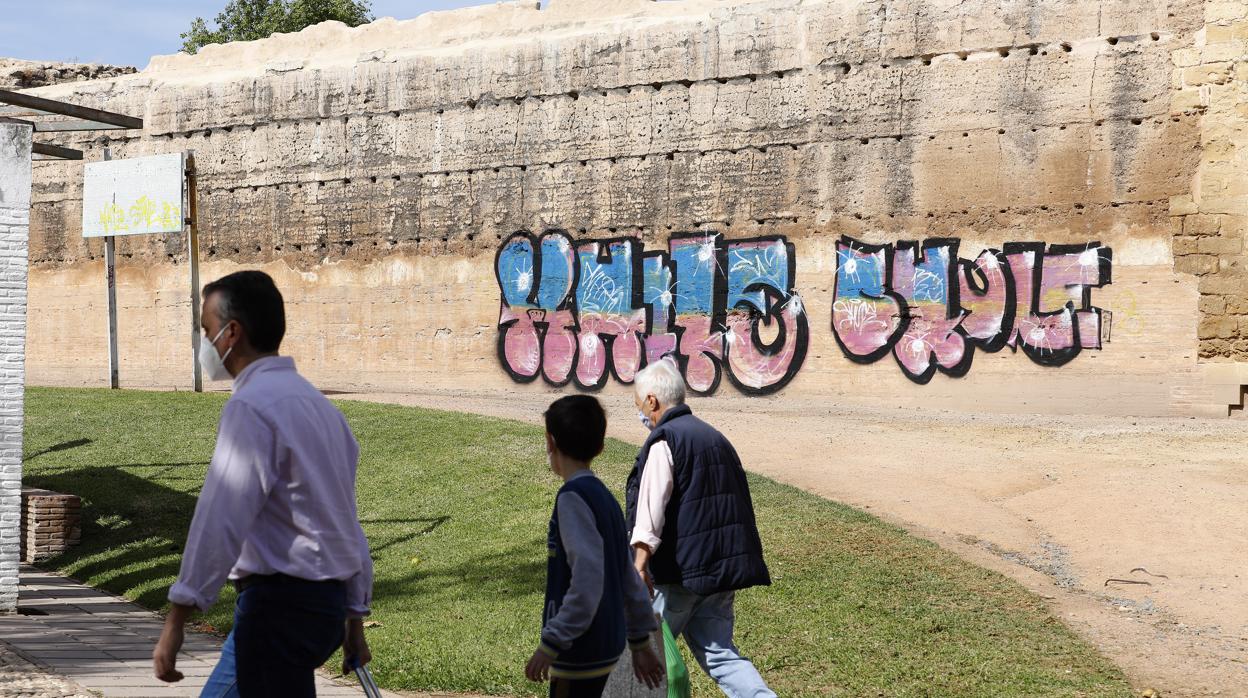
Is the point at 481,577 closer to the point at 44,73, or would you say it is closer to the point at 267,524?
the point at 267,524

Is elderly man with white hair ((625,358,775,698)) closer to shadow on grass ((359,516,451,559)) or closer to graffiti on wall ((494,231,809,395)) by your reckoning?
shadow on grass ((359,516,451,559))

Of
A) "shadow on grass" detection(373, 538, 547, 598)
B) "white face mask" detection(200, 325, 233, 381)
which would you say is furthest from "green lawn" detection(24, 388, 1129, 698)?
"white face mask" detection(200, 325, 233, 381)

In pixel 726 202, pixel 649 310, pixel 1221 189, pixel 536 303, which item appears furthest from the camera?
pixel 536 303

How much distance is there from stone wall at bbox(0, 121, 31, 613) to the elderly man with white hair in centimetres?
535

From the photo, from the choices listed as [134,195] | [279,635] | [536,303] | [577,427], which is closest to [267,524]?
[279,635]

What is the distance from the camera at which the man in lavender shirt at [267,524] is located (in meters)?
3.05

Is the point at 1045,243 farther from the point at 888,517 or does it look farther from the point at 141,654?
the point at 141,654

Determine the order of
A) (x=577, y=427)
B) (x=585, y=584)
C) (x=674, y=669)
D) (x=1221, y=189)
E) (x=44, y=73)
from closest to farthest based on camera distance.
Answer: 1. (x=585, y=584)
2. (x=577, y=427)
3. (x=674, y=669)
4. (x=1221, y=189)
5. (x=44, y=73)

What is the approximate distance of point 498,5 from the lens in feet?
73.0

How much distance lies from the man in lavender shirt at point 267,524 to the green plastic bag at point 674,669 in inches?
66.3

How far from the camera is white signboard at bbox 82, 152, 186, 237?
20734mm

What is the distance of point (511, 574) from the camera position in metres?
8.92

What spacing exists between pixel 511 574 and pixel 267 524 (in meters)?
5.91

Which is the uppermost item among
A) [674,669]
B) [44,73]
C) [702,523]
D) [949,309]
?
[44,73]
